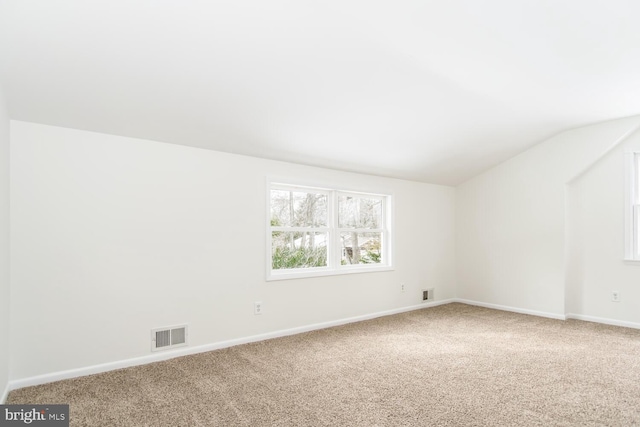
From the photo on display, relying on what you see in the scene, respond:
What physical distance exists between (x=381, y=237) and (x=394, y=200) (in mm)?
553

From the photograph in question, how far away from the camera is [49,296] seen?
113 inches

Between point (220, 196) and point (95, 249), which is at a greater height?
point (220, 196)

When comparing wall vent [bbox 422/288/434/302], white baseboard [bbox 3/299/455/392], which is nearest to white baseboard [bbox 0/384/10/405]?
white baseboard [bbox 3/299/455/392]

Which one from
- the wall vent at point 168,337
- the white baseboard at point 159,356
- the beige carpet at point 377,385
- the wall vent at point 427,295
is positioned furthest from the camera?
the wall vent at point 427,295

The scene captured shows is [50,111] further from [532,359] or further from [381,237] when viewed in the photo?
[532,359]

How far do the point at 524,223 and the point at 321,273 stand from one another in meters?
3.04

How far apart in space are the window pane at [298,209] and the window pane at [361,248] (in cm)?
47

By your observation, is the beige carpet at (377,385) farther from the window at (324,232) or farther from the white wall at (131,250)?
the window at (324,232)

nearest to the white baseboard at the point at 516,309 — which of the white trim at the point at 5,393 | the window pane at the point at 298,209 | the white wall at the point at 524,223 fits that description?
the white wall at the point at 524,223

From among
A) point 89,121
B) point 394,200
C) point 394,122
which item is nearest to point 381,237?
point 394,200

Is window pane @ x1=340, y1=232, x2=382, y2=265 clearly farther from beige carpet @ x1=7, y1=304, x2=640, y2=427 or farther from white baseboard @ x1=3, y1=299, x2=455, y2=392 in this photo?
beige carpet @ x1=7, y1=304, x2=640, y2=427

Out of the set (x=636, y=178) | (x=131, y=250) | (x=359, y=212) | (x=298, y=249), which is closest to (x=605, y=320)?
(x=636, y=178)

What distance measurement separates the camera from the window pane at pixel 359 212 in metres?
5.03

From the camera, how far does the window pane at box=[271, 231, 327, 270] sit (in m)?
4.39
